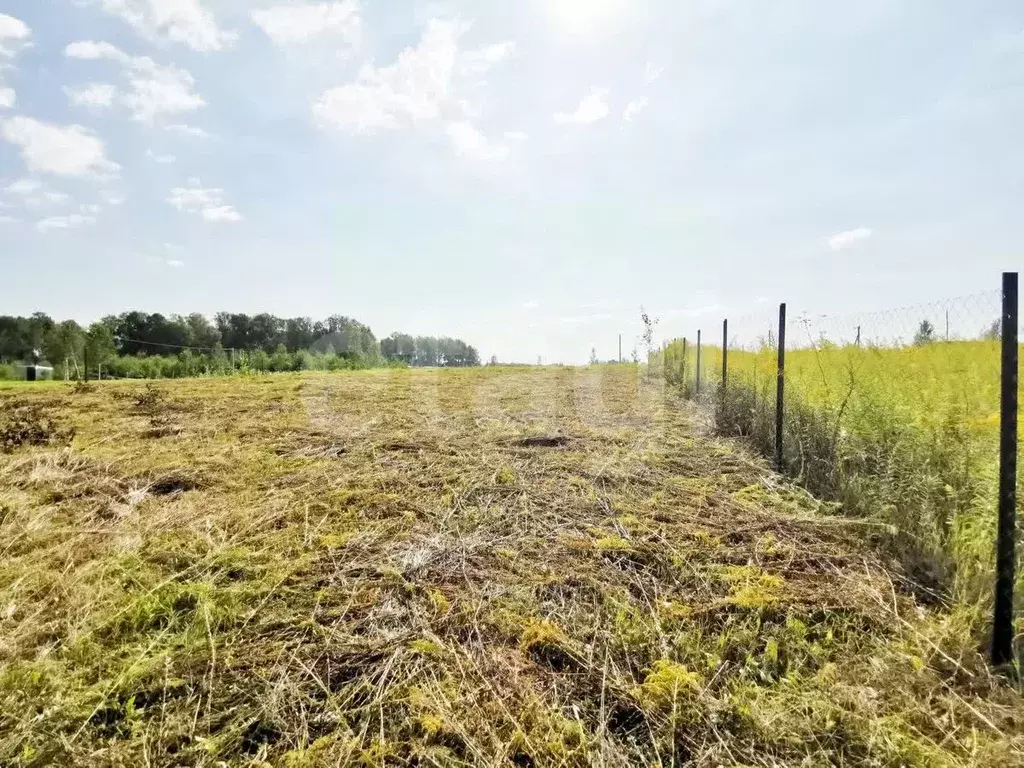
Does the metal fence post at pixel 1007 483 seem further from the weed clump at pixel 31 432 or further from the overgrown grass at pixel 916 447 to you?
the weed clump at pixel 31 432

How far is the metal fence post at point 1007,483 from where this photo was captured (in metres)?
1.67

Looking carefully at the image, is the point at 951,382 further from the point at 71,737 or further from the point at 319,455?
the point at 319,455

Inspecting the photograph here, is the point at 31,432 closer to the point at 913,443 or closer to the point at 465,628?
the point at 465,628

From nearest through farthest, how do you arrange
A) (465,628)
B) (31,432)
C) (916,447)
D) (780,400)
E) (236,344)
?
(465,628)
(916,447)
(780,400)
(31,432)
(236,344)

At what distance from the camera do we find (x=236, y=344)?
60.6 m

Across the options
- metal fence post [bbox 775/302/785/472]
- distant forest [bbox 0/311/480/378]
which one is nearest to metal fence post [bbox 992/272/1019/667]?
metal fence post [bbox 775/302/785/472]

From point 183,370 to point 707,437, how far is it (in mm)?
32251

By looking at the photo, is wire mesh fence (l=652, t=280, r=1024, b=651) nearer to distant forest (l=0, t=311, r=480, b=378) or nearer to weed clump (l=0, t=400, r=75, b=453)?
weed clump (l=0, t=400, r=75, b=453)

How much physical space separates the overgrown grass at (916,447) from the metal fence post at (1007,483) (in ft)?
0.64

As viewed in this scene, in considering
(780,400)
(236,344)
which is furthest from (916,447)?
(236,344)

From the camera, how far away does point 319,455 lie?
462 cm

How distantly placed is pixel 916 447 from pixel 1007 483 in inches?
44.6

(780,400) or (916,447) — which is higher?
(780,400)

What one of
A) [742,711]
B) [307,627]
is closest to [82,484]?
[307,627]
